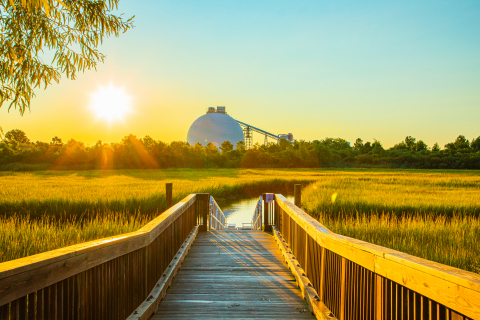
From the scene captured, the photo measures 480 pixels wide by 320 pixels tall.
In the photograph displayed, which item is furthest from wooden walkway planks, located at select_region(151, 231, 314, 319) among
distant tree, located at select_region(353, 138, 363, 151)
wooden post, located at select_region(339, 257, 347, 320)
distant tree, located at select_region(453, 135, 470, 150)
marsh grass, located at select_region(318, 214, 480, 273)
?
distant tree, located at select_region(353, 138, 363, 151)

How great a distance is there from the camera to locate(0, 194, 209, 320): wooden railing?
1583 millimetres

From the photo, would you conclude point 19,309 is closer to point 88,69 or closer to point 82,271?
point 82,271

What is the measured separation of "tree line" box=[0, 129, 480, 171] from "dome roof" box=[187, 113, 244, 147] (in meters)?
6.26

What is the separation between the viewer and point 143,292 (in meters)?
3.22

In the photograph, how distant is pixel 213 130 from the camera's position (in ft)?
241

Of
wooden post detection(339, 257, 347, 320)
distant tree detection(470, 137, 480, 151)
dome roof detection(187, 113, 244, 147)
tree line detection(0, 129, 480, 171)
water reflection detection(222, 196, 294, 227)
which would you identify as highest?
dome roof detection(187, 113, 244, 147)

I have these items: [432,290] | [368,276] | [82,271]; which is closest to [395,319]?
[368,276]

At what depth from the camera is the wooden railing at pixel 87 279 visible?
158 cm

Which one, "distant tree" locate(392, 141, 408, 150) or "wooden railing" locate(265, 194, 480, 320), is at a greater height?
"distant tree" locate(392, 141, 408, 150)

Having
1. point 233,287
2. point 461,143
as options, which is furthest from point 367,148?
point 233,287

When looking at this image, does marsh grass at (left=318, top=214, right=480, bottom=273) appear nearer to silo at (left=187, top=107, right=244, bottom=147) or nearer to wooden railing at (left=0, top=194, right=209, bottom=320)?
wooden railing at (left=0, top=194, right=209, bottom=320)

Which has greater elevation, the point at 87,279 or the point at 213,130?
the point at 213,130

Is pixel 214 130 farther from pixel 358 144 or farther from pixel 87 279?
pixel 87 279

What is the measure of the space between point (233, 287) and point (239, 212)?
48.8 ft
